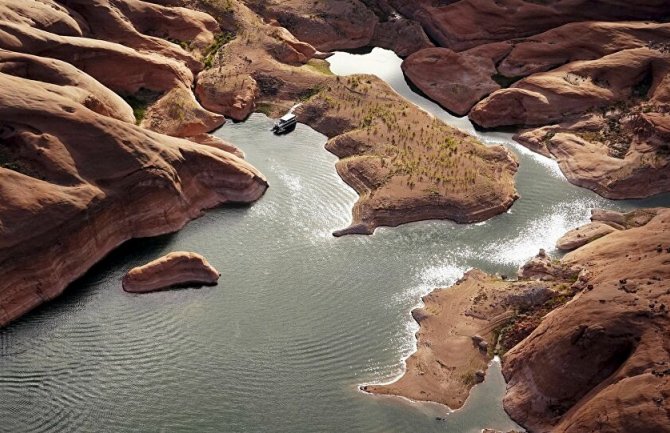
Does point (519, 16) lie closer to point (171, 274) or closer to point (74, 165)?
point (171, 274)

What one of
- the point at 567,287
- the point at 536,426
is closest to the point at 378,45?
the point at 567,287

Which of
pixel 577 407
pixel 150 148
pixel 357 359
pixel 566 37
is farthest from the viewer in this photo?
pixel 566 37

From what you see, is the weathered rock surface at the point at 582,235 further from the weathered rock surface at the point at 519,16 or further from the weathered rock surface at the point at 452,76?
the weathered rock surface at the point at 519,16

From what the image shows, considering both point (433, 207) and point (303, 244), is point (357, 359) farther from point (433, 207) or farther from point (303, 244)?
point (433, 207)

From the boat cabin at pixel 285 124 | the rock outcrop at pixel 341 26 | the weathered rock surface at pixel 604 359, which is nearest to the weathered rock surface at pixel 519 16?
the rock outcrop at pixel 341 26

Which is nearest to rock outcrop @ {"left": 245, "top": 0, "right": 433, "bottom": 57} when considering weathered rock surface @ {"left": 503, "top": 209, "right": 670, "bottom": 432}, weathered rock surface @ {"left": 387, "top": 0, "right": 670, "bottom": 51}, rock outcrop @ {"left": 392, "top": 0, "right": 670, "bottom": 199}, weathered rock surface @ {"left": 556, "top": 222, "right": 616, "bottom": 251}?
rock outcrop @ {"left": 392, "top": 0, "right": 670, "bottom": 199}

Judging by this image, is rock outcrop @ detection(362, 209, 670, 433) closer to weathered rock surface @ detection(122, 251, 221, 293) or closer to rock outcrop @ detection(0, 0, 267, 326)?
weathered rock surface @ detection(122, 251, 221, 293)
